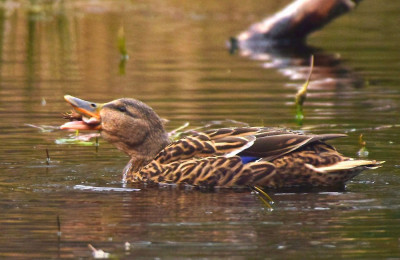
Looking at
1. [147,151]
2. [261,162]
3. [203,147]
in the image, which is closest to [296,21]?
[147,151]

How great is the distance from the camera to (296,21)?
20688 mm

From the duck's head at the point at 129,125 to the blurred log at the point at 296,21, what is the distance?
10.5m

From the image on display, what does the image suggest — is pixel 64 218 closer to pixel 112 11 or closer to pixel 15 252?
pixel 15 252

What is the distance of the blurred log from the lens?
1980 centimetres

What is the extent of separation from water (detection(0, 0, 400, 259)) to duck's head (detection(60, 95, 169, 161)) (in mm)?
362

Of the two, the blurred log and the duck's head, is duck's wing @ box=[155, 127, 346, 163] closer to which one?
the duck's head

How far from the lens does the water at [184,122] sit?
703cm

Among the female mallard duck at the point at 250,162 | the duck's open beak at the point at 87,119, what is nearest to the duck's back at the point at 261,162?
the female mallard duck at the point at 250,162

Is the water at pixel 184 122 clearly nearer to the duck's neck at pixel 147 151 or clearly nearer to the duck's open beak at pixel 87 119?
the duck's neck at pixel 147 151

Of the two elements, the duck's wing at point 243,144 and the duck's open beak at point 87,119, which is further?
the duck's open beak at point 87,119

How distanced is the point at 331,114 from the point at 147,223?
18.0 feet

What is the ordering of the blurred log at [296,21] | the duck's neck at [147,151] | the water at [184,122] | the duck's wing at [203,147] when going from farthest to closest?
the blurred log at [296,21], the duck's neck at [147,151], the duck's wing at [203,147], the water at [184,122]

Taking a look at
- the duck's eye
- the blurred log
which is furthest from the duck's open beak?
the blurred log

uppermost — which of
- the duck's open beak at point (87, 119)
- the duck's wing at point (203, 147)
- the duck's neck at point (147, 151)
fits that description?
the duck's open beak at point (87, 119)
